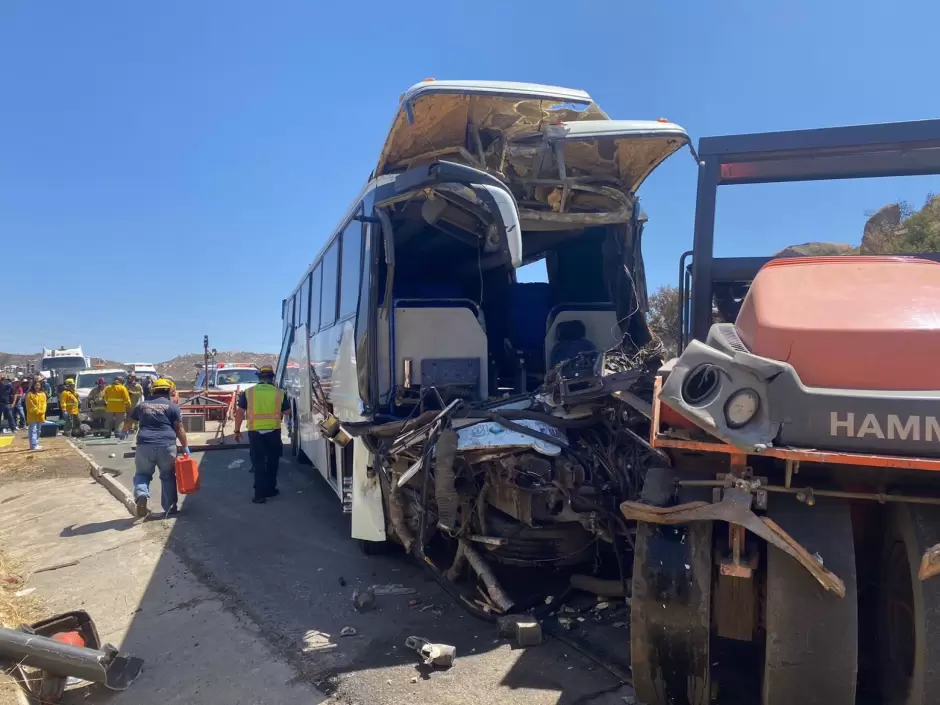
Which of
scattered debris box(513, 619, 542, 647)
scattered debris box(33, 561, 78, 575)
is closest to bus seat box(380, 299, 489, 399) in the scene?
scattered debris box(513, 619, 542, 647)

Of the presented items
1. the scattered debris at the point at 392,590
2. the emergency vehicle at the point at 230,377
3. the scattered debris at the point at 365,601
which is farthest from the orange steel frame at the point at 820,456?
the emergency vehicle at the point at 230,377

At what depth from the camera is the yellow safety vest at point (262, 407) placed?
915cm

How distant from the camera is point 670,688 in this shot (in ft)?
9.88

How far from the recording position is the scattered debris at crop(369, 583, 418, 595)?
213 inches

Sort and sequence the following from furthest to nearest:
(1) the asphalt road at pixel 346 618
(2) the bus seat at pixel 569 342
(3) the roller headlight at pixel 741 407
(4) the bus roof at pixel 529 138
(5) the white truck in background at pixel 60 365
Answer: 1. (5) the white truck in background at pixel 60 365
2. (2) the bus seat at pixel 569 342
3. (4) the bus roof at pixel 529 138
4. (1) the asphalt road at pixel 346 618
5. (3) the roller headlight at pixel 741 407

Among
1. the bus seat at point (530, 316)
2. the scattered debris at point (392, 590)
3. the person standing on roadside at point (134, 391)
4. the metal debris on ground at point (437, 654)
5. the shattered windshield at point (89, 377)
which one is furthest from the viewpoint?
the shattered windshield at point (89, 377)

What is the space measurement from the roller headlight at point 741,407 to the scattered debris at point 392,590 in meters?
3.55

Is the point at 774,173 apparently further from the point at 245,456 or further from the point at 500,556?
the point at 245,456

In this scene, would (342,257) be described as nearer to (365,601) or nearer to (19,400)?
(365,601)

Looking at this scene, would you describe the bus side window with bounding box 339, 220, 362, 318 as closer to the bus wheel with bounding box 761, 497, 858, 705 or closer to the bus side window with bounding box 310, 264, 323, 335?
the bus side window with bounding box 310, 264, 323, 335

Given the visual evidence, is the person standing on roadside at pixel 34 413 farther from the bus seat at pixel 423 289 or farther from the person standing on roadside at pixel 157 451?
the bus seat at pixel 423 289

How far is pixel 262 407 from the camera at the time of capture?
362 inches

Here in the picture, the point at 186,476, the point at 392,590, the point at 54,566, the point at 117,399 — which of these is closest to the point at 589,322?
the point at 392,590

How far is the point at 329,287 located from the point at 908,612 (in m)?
6.83
